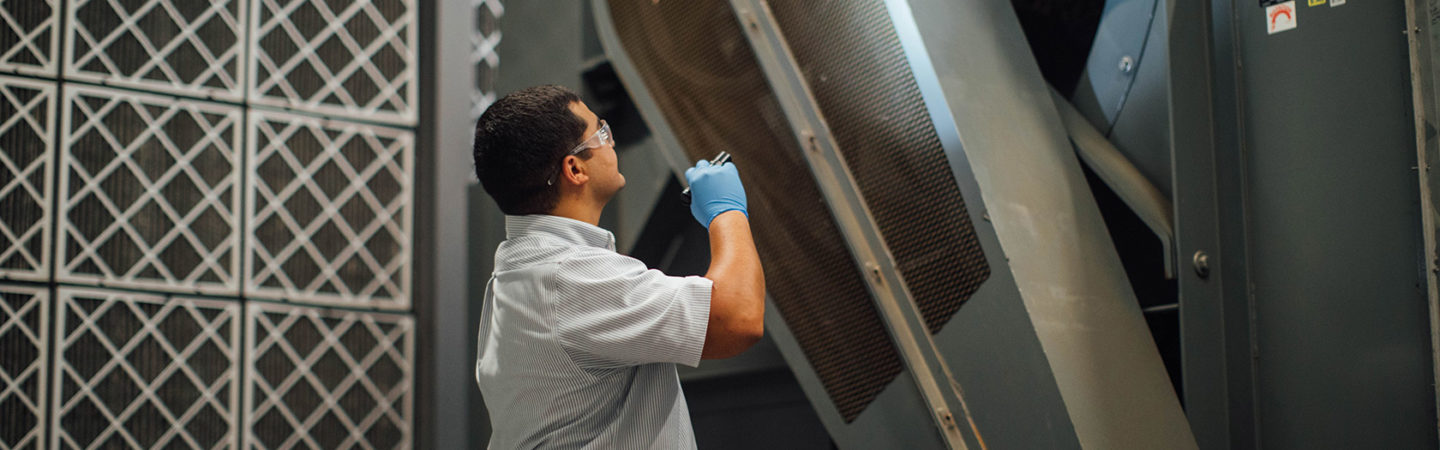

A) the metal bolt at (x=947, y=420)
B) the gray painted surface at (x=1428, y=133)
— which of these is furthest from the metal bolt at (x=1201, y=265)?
the metal bolt at (x=947, y=420)

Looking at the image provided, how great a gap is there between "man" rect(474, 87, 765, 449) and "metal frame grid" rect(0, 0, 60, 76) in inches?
137

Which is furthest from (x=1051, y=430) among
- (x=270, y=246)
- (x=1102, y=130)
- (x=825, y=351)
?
(x=270, y=246)

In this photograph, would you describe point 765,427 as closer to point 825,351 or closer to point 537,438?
point 825,351

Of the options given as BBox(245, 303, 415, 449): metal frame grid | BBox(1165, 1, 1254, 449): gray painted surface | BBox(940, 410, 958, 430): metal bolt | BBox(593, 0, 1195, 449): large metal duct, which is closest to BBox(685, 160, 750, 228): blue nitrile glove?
BBox(593, 0, 1195, 449): large metal duct

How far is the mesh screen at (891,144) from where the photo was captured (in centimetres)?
317

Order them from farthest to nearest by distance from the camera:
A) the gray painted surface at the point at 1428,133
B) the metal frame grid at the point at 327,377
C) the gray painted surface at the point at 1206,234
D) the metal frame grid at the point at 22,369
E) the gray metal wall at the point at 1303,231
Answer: the metal frame grid at the point at 327,377
the metal frame grid at the point at 22,369
the gray painted surface at the point at 1206,234
the gray metal wall at the point at 1303,231
the gray painted surface at the point at 1428,133

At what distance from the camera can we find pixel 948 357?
319 cm

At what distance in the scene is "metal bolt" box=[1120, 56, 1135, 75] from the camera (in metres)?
3.50

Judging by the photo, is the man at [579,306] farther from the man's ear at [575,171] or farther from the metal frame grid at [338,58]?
the metal frame grid at [338,58]

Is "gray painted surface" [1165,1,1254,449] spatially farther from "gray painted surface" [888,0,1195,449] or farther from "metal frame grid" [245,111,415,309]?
"metal frame grid" [245,111,415,309]

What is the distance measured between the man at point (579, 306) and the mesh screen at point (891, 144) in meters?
0.98

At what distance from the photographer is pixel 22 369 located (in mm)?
4723

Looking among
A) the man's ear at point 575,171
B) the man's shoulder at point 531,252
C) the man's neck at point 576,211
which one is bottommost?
the man's shoulder at point 531,252

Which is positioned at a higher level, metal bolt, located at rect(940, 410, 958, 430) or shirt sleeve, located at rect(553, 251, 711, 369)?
shirt sleeve, located at rect(553, 251, 711, 369)
